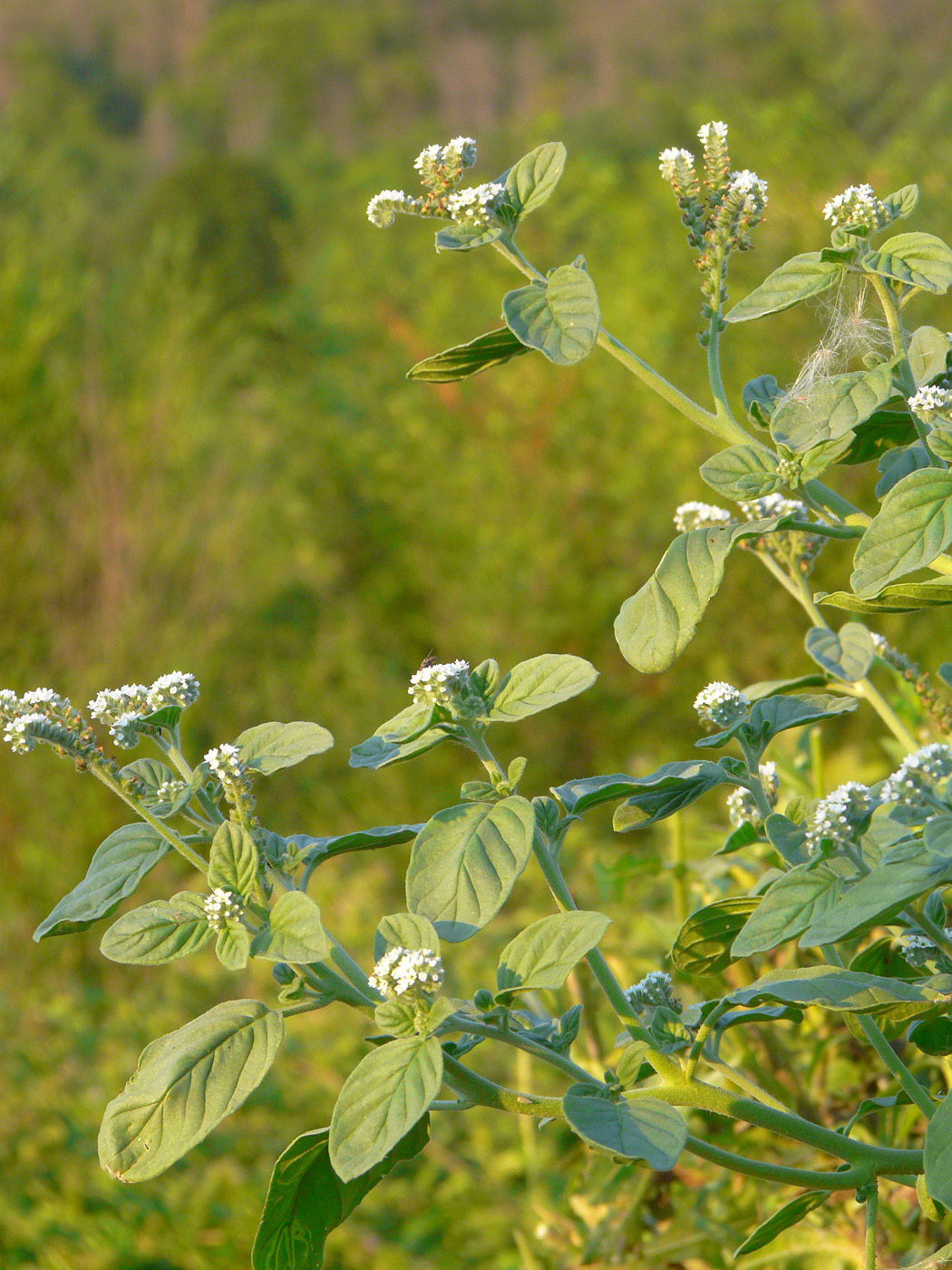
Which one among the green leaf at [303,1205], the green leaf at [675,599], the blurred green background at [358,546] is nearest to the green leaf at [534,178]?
the green leaf at [675,599]

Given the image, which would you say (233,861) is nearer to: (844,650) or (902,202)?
(844,650)

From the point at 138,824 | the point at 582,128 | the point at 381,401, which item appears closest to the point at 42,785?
the point at 381,401

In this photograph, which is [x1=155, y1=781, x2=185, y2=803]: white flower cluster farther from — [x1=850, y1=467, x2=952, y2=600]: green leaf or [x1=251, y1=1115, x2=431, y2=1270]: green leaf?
[x1=850, y1=467, x2=952, y2=600]: green leaf

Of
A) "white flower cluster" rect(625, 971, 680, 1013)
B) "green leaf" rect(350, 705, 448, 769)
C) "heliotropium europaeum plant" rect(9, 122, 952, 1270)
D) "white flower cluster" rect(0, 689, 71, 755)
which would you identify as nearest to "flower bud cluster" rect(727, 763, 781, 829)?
"heliotropium europaeum plant" rect(9, 122, 952, 1270)

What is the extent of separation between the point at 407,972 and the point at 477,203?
0.46 meters

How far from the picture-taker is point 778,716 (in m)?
0.83

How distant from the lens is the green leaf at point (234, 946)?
0.66m

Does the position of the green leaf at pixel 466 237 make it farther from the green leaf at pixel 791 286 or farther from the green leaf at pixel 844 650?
the green leaf at pixel 844 650

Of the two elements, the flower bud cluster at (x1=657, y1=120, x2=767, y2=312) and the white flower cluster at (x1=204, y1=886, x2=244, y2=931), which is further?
the flower bud cluster at (x1=657, y1=120, x2=767, y2=312)

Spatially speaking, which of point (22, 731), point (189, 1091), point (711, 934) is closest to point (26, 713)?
point (22, 731)

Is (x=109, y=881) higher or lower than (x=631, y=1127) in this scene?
higher

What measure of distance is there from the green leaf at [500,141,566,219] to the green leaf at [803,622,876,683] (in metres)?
0.32

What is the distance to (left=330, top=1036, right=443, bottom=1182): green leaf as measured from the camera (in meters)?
0.58

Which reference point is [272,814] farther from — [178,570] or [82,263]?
[82,263]
